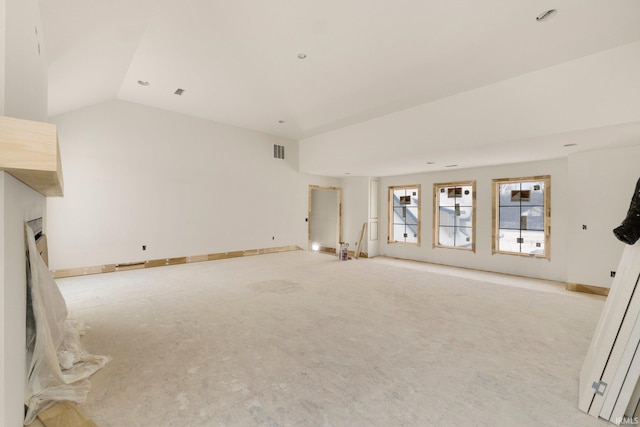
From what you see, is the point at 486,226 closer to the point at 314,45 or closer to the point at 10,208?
the point at 314,45

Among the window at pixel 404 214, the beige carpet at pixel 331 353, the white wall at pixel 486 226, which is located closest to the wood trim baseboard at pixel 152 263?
the beige carpet at pixel 331 353

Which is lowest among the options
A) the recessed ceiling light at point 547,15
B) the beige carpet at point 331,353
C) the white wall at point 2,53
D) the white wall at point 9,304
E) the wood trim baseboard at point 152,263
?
the beige carpet at point 331,353

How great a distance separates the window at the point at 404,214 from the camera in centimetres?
826

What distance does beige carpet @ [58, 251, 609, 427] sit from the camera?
1.80 m

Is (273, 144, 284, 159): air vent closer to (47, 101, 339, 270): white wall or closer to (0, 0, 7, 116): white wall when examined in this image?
(47, 101, 339, 270): white wall

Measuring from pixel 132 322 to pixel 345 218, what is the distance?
22.6 ft

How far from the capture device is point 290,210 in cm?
814

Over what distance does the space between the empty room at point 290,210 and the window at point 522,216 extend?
0.05 metres

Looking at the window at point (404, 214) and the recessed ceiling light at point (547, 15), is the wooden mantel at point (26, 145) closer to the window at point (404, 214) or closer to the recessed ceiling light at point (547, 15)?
the recessed ceiling light at point (547, 15)

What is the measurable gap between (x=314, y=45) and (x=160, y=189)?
450 cm

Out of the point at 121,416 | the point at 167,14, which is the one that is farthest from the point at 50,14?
the point at 121,416

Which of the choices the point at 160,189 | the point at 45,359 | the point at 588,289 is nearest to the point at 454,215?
the point at 588,289

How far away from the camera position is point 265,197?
7.63 m

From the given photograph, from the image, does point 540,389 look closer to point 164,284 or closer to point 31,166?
point 31,166
